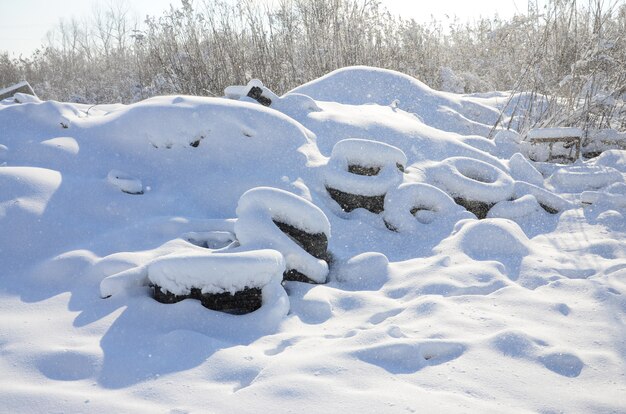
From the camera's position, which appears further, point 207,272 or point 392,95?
point 392,95

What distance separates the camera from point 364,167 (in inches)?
151

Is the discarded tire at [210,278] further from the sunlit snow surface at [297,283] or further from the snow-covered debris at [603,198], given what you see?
the snow-covered debris at [603,198]

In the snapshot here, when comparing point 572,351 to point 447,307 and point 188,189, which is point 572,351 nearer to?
point 447,307

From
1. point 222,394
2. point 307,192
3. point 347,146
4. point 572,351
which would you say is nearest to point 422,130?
point 347,146

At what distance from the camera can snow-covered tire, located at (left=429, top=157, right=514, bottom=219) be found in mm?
3801

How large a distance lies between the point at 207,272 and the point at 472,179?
2.55m

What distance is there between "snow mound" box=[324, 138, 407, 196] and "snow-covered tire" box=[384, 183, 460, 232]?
100 millimetres

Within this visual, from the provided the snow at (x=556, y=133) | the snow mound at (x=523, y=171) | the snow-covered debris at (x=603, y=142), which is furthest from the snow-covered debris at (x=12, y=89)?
the snow-covered debris at (x=603, y=142)

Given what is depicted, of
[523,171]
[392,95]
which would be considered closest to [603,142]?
[523,171]

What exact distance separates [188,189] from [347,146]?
1159 mm

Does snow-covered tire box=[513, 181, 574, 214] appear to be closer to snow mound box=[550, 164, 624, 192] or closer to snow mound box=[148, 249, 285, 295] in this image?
snow mound box=[550, 164, 624, 192]

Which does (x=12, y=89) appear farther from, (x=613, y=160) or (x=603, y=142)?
(x=603, y=142)

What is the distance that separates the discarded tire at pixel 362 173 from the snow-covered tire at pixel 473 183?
0.33 meters

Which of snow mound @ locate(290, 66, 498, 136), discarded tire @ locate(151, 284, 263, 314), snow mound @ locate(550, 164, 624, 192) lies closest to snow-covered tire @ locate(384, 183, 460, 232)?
snow mound @ locate(550, 164, 624, 192)
